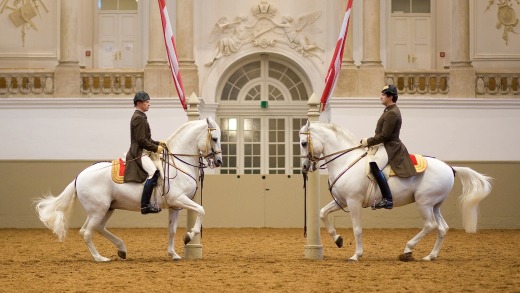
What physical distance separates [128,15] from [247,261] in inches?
640

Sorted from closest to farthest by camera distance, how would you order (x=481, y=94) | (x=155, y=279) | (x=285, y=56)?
(x=155, y=279)
(x=481, y=94)
(x=285, y=56)

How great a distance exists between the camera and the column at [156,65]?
2720 cm

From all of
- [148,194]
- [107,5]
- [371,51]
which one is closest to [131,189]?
[148,194]

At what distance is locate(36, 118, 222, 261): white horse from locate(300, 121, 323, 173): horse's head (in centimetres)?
120

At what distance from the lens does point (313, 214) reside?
1571 centimetres

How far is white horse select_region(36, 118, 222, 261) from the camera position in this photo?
14727 mm

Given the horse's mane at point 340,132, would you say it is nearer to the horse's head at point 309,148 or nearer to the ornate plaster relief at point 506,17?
the horse's head at point 309,148

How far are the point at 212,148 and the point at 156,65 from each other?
42.9ft

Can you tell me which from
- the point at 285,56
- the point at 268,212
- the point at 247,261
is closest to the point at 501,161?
the point at 268,212

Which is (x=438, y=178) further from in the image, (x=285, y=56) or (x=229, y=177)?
(x=285, y=56)

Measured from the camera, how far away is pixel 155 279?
1243 centimetres

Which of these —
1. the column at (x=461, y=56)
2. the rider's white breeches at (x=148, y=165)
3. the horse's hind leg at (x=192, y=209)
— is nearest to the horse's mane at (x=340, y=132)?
the horse's hind leg at (x=192, y=209)

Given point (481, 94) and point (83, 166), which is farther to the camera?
point (481, 94)

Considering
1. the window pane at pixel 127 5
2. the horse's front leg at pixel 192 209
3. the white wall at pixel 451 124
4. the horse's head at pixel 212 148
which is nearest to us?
the horse's front leg at pixel 192 209
